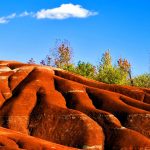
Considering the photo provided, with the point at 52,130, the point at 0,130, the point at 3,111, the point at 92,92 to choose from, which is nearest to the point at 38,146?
the point at 0,130

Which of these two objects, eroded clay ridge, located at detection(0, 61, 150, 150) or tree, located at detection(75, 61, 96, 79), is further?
tree, located at detection(75, 61, 96, 79)

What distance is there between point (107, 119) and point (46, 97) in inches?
720

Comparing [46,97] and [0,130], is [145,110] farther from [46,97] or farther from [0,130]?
[0,130]

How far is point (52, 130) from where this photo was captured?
118m

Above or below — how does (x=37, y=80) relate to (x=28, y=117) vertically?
above

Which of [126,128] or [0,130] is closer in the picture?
[0,130]

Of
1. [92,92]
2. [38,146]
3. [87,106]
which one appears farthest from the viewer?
[92,92]

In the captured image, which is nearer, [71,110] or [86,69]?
[71,110]

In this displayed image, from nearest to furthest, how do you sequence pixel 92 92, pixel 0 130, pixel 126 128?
1. pixel 0 130
2. pixel 126 128
3. pixel 92 92

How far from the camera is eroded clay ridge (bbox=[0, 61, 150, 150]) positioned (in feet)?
373

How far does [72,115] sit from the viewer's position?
11875cm

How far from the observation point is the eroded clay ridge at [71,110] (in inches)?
4476

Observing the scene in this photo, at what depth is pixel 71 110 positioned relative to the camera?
121062 mm

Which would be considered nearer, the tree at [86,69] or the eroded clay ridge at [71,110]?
the eroded clay ridge at [71,110]
